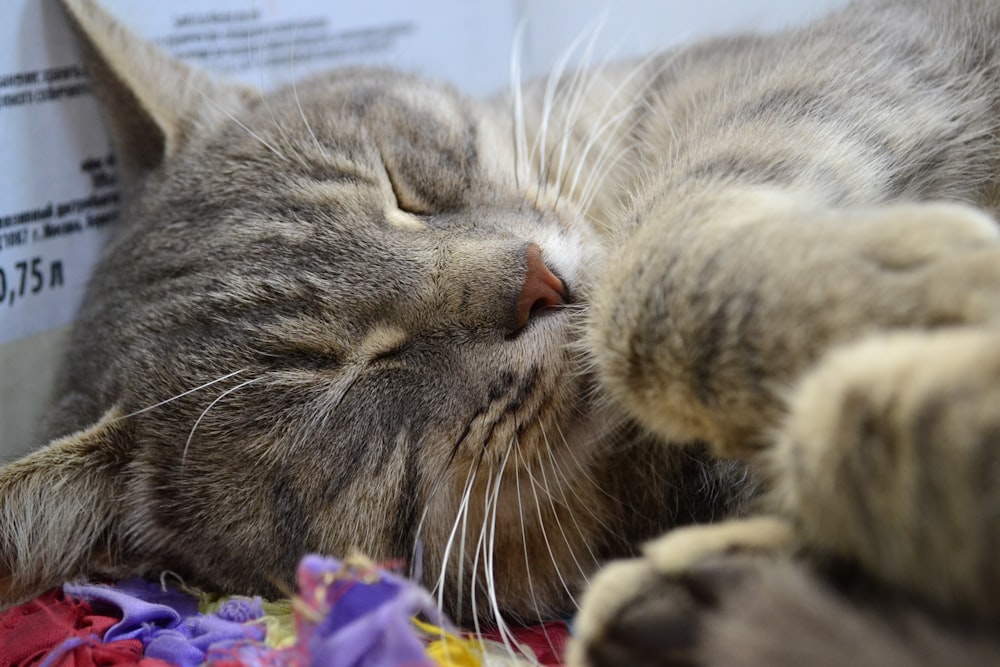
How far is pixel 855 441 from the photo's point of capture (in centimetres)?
65

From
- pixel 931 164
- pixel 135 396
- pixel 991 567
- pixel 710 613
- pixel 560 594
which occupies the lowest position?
pixel 560 594

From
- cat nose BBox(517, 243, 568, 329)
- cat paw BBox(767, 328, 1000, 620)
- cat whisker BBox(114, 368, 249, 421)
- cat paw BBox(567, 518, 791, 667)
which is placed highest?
cat paw BBox(767, 328, 1000, 620)

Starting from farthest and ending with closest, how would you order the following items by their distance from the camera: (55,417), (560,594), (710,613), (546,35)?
(546,35), (55,417), (560,594), (710,613)

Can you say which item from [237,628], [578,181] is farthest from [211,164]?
[237,628]

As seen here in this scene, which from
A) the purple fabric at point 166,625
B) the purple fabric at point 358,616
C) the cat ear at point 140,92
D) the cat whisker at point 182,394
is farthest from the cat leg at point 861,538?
the cat ear at point 140,92

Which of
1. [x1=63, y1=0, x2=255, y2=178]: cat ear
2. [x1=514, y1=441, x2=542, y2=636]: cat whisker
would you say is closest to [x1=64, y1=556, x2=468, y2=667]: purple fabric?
[x1=514, y1=441, x2=542, y2=636]: cat whisker

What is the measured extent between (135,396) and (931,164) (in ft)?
3.89

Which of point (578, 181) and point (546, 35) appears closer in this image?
point (578, 181)

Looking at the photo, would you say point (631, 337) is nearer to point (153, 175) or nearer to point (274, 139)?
point (274, 139)

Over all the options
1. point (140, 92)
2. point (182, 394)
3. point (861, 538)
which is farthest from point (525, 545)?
point (140, 92)

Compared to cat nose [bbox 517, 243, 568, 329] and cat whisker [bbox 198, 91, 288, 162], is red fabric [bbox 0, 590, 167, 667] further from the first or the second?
cat whisker [bbox 198, 91, 288, 162]

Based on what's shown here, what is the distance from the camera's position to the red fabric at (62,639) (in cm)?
108

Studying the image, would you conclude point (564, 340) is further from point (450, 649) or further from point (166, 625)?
point (166, 625)

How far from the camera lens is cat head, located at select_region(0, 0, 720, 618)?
1.19 metres
